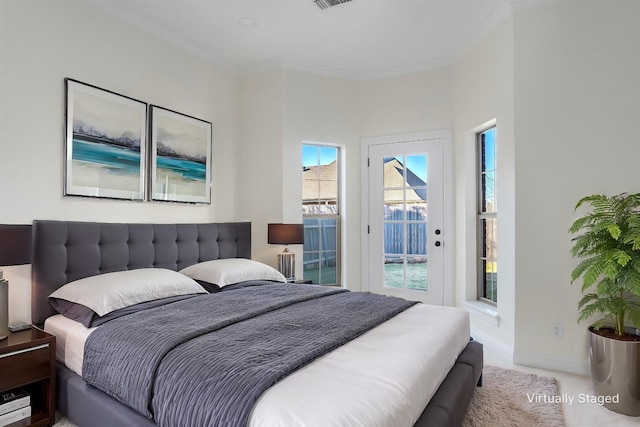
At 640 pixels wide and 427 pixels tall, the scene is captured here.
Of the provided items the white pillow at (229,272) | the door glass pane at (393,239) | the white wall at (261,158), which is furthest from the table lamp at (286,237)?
the door glass pane at (393,239)

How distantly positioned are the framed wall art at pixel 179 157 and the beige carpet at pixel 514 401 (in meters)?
2.97

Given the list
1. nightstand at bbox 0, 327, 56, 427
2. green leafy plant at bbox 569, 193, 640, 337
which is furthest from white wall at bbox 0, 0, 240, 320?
green leafy plant at bbox 569, 193, 640, 337

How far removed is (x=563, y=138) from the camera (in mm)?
2957

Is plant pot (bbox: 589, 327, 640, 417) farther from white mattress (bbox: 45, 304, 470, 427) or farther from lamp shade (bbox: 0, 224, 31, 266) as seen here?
lamp shade (bbox: 0, 224, 31, 266)

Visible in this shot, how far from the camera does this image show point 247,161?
14.4 ft

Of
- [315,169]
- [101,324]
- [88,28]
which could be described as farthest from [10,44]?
[315,169]

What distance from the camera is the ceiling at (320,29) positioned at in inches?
123

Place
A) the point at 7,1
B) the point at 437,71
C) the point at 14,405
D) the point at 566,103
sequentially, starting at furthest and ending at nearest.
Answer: the point at 437,71, the point at 566,103, the point at 7,1, the point at 14,405

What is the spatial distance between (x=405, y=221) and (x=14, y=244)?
11.9ft

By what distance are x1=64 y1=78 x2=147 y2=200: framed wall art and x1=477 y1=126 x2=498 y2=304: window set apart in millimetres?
3292

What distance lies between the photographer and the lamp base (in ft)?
13.1

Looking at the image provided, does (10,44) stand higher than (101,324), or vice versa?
(10,44)

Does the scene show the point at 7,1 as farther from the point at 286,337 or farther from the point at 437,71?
the point at 437,71

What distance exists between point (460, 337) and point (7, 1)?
11.7 feet
